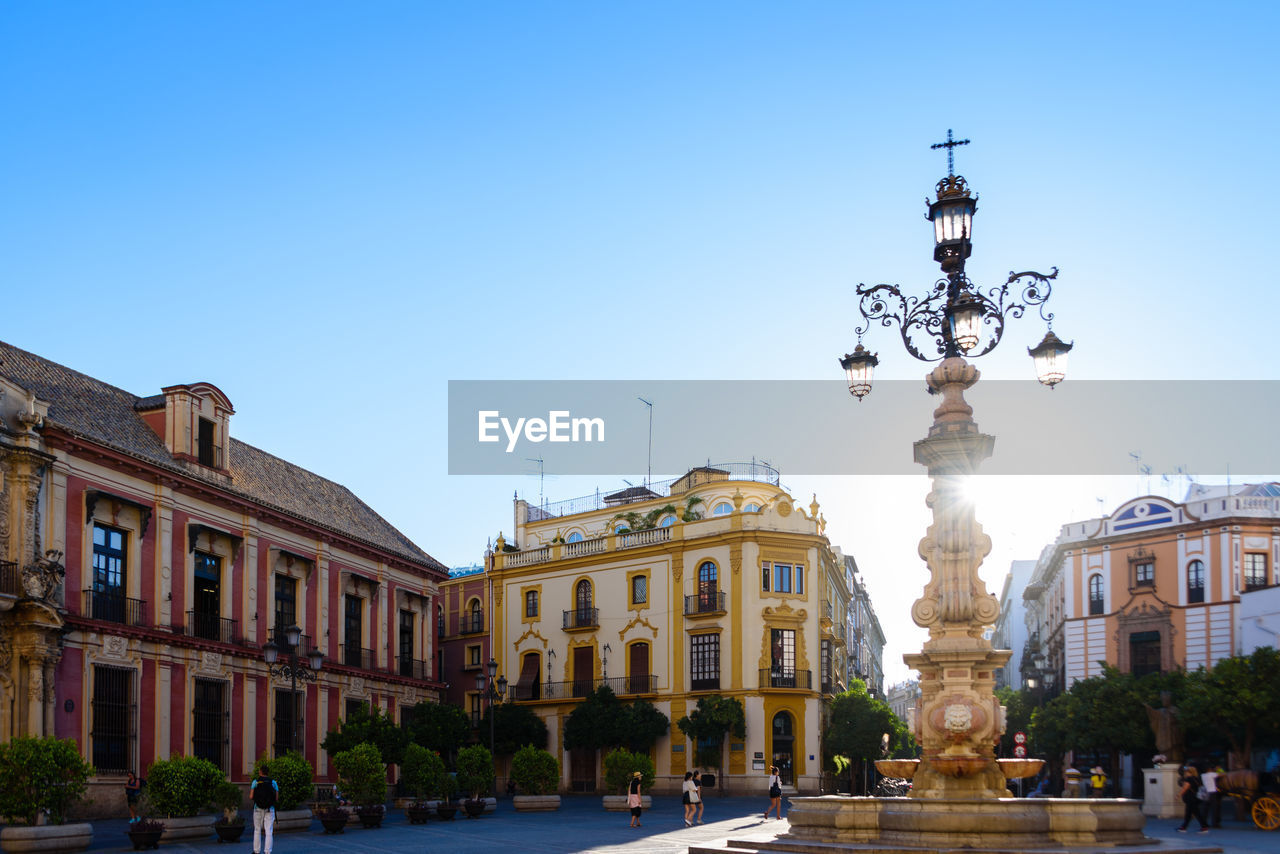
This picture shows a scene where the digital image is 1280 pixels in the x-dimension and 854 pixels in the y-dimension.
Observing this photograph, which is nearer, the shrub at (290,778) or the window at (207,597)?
the shrub at (290,778)

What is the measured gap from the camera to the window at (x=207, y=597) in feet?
103

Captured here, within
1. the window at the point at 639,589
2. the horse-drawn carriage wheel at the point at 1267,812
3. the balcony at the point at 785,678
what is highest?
the window at the point at 639,589

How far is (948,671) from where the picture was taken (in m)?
13.1

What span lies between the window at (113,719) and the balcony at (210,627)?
2.68 meters

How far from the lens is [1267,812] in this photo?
2300cm

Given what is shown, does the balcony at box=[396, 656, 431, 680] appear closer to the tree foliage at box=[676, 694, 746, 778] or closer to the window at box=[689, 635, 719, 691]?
the tree foliage at box=[676, 694, 746, 778]

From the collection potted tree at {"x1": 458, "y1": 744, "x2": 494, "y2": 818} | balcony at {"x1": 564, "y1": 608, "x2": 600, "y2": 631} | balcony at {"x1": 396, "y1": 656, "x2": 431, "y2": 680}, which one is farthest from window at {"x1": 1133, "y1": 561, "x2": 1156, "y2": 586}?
balcony at {"x1": 396, "y1": 656, "x2": 431, "y2": 680}

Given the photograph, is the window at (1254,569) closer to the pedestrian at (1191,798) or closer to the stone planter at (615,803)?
the pedestrian at (1191,798)

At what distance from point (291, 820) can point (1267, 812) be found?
1930 cm

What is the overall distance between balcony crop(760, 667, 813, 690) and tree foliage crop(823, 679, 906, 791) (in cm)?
254

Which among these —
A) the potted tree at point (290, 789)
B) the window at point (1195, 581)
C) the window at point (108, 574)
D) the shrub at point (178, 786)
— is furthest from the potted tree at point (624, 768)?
the window at point (1195, 581)

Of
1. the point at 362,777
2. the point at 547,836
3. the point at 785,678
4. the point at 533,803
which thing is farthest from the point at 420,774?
the point at 785,678

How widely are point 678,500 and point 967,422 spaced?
39650 millimetres

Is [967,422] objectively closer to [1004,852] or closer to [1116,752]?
[1004,852]
